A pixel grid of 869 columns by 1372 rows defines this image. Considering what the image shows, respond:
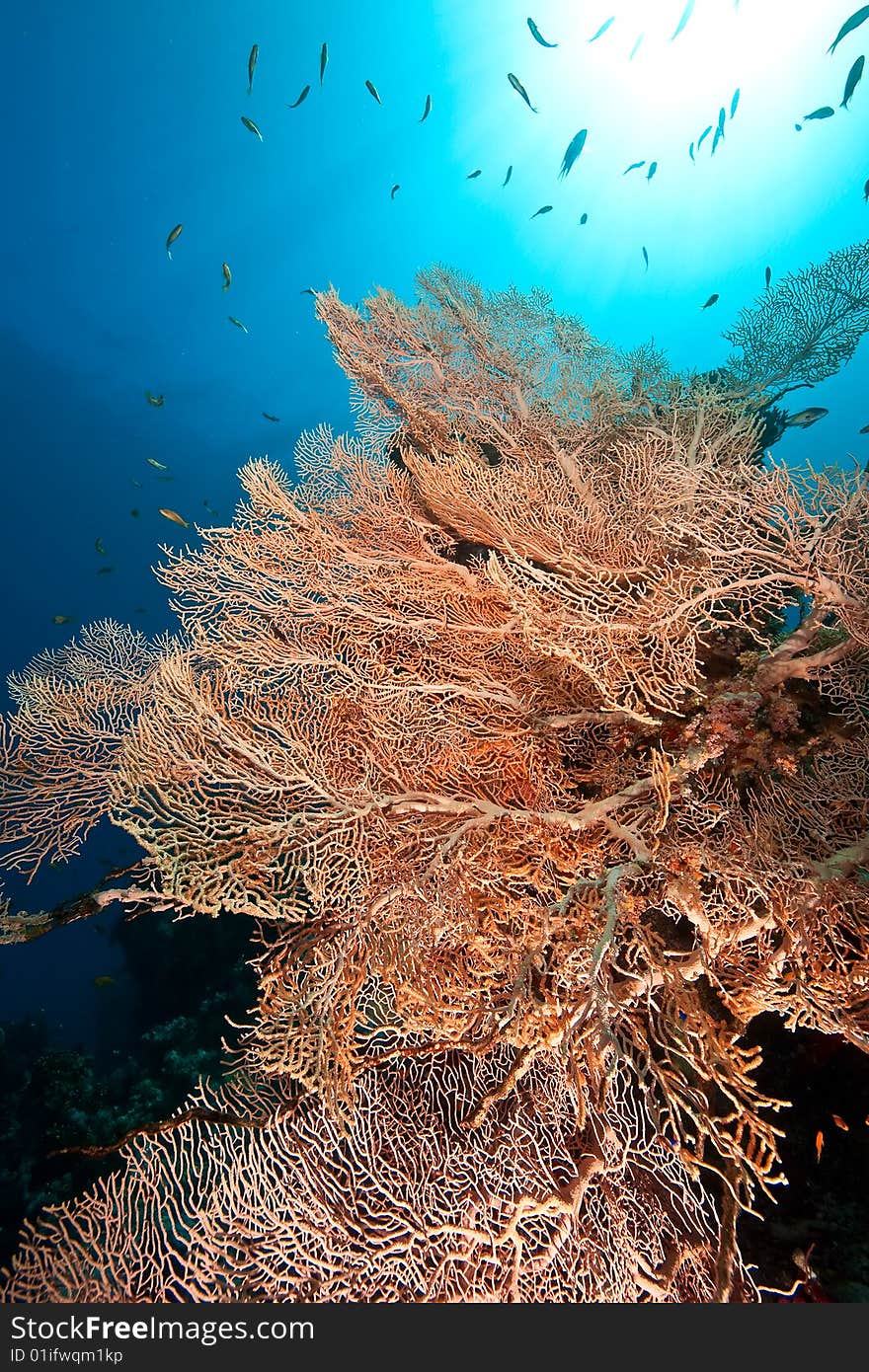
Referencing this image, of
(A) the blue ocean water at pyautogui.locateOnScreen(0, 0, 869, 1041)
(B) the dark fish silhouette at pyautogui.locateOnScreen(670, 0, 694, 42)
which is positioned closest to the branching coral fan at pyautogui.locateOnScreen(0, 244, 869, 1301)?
(B) the dark fish silhouette at pyautogui.locateOnScreen(670, 0, 694, 42)

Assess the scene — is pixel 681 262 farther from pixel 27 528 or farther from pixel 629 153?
pixel 27 528

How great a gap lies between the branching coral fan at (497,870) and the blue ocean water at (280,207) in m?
39.9

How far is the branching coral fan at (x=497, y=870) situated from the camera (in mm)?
2551

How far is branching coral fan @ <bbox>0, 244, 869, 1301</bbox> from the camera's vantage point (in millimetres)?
2551

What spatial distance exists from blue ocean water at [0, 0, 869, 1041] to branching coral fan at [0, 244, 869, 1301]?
39.9 metres

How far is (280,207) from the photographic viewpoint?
5116 centimetres

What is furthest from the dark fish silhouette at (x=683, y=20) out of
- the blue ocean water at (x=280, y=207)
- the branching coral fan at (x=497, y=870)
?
the blue ocean water at (x=280, y=207)

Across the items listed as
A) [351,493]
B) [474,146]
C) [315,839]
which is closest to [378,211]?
[474,146]

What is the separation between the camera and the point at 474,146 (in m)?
47.0

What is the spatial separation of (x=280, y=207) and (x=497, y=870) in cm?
6828

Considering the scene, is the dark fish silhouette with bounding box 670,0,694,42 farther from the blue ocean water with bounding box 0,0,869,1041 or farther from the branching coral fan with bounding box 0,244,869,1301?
the blue ocean water with bounding box 0,0,869,1041

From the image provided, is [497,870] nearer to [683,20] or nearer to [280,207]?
[683,20]

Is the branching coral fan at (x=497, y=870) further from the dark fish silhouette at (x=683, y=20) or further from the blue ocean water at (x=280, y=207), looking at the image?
the blue ocean water at (x=280, y=207)

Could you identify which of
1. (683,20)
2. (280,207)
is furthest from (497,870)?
(280,207)
